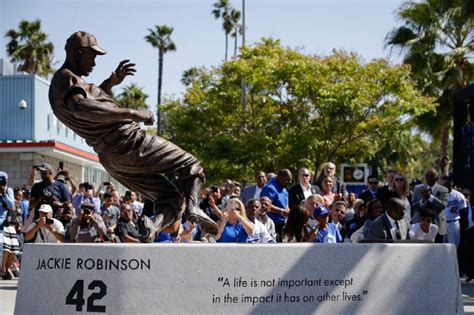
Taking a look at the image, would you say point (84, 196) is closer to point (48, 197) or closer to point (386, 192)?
point (48, 197)

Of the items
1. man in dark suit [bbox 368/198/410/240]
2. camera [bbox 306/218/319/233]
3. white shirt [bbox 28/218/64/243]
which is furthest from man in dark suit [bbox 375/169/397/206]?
white shirt [bbox 28/218/64/243]

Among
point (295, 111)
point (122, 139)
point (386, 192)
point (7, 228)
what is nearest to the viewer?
point (122, 139)

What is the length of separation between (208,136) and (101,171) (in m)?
11.3

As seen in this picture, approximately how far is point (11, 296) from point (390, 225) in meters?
5.21

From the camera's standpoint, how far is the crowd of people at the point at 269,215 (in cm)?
1063

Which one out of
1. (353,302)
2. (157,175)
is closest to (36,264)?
(157,175)

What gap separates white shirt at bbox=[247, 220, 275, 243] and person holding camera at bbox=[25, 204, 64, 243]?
9.69 ft

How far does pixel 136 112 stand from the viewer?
824 cm

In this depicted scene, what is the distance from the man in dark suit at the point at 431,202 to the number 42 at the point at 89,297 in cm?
782

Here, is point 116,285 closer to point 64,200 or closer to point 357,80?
point 64,200

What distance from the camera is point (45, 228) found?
1356 cm

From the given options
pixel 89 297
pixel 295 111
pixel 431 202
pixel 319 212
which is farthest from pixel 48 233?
pixel 295 111

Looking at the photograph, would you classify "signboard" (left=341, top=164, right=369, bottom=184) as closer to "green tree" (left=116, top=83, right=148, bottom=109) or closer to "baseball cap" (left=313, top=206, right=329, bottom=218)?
"baseball cap" (left=313, top=206, right=329, bottom=218)

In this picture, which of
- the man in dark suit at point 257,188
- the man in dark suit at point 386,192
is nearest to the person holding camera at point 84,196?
the man in dark suit at point 257,188
